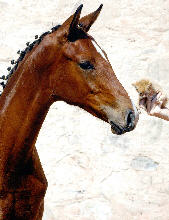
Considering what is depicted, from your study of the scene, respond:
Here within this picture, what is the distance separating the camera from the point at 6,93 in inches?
101

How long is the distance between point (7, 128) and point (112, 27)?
5848mm

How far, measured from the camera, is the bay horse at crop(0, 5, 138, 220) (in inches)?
91.3

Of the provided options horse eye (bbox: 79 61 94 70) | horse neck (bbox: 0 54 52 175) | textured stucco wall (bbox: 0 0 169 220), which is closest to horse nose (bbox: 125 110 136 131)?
horse eye (bbox: 79 61 94 70)

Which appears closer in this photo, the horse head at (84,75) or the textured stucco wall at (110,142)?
the horse head at (84,75)

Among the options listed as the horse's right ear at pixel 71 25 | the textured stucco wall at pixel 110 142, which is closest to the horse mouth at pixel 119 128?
the horse's right ear at pixel 71 25

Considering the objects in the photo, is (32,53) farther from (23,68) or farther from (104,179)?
(104,179)

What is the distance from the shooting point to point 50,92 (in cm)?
242

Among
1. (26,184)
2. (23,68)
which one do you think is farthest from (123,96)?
(26,184)

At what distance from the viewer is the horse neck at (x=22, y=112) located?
2.43 m

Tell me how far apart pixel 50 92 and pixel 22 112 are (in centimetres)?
23

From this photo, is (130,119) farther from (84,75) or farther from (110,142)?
(110,142)

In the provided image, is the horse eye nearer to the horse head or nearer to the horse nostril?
the horse head

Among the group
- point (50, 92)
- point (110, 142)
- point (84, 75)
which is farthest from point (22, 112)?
point (110, 142)

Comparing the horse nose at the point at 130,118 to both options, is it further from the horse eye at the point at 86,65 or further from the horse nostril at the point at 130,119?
the horse eye at the point at 86,65
